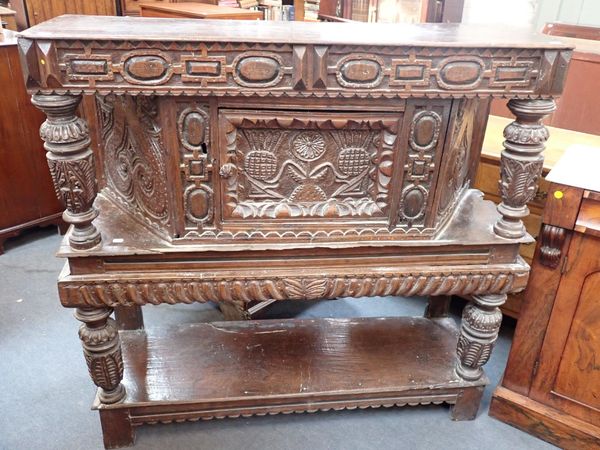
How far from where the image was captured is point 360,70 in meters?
1.24

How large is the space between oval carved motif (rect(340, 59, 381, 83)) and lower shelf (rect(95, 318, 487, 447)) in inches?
38.3

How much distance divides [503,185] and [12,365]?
70.2 inches

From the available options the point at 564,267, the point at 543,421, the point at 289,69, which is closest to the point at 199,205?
the point at 289,69

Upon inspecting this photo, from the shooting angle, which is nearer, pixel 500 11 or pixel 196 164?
pixel 196 164

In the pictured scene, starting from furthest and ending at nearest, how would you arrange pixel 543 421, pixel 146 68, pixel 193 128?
1. pixel 543 421
2. pixel 193 128
3. pixel 146 68

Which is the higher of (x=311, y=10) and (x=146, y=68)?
(x=146, y=68)

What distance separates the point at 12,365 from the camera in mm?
2023

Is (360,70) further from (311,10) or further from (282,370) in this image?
(311,10)

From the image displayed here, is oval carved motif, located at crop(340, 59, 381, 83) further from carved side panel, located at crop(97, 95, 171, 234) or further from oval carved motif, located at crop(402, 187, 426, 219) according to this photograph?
carved side panel, located at crop(97, 95, 171, 234)

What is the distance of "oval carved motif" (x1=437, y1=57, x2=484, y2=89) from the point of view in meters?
1.26

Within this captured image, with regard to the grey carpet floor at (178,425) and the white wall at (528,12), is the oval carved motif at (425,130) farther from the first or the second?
the white wall at (528,12)

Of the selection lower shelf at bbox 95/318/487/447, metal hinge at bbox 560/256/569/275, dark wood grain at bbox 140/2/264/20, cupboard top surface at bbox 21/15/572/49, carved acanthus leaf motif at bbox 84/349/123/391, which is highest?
cupboard top surface at bbox 21/15/572/49

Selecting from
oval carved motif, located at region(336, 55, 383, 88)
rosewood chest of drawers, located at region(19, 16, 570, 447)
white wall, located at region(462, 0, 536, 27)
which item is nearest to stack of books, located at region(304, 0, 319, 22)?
white wall, located at region(462, 0, 536, 27)

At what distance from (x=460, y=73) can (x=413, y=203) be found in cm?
36
